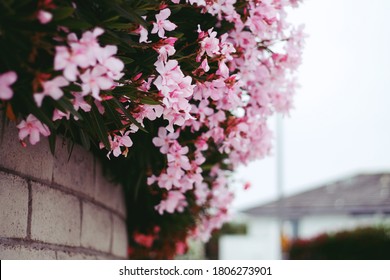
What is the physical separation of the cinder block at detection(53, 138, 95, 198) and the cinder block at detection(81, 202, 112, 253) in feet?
0.26

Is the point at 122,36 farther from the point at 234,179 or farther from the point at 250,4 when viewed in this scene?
the point at 234,179

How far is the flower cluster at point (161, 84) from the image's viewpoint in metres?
1.34

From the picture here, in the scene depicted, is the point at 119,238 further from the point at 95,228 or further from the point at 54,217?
the point at 54,217

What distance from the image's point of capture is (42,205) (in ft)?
6.77

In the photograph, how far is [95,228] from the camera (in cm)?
262

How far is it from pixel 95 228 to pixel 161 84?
3.82ft

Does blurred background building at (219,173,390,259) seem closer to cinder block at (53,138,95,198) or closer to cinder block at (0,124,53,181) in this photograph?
cinder block at (53,138,95,198)

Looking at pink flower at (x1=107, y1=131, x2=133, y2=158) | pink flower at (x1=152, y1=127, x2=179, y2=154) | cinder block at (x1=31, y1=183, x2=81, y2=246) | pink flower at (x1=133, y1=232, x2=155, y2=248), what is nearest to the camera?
pink flower at (x1=107, y1=131, x2=133, y2=158)

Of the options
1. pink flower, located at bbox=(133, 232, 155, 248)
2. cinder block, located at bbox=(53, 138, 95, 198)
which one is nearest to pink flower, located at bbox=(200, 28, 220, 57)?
cinder block, located at bbox=(53, 138, 95, 198)

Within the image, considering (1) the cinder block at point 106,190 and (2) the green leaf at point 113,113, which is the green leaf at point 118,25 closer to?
(2) the green leaf at point 113,113

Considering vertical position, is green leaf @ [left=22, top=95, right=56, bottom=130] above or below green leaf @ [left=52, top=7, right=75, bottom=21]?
below

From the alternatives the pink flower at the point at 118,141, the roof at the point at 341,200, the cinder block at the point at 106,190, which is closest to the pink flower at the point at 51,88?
the pink flower at the point at 118,141

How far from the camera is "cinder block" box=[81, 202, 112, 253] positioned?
2.48 metres
